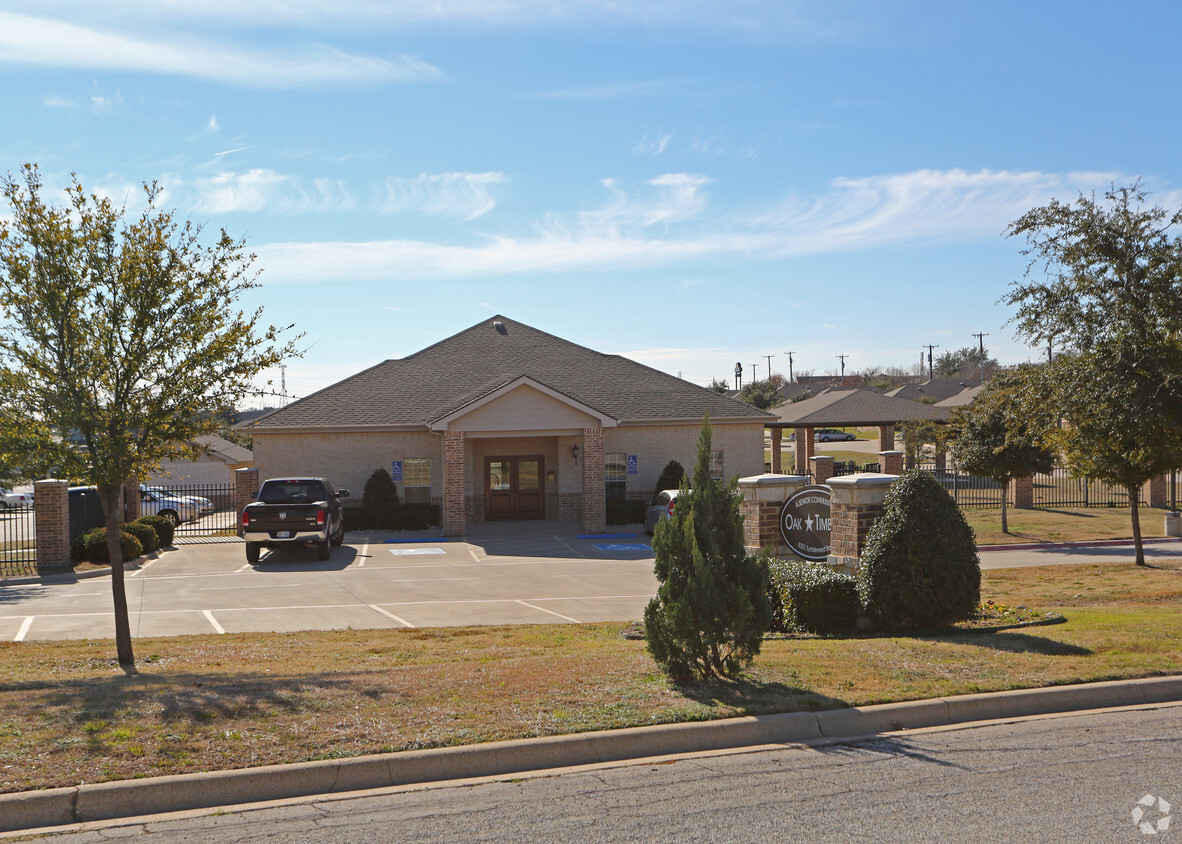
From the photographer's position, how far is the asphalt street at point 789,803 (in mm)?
5586

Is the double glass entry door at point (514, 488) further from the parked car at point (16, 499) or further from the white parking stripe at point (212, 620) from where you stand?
the parked car at point (16, 499)

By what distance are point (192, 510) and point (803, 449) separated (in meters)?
32.2

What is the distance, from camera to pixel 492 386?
30078 mm

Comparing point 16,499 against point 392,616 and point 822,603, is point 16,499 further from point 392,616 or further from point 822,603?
point 822,603

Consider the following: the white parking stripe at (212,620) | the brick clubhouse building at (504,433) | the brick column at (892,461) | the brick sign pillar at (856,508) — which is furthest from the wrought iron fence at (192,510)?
the brick sign pillar at (856,508)

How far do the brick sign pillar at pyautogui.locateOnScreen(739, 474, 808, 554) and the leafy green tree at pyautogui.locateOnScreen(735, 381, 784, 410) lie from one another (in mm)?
67156

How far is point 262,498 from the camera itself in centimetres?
2417

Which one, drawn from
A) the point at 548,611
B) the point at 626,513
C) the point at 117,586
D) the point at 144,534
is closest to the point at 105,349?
the point at 117,586

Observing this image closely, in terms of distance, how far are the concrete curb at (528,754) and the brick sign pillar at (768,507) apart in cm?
575

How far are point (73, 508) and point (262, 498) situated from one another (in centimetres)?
426

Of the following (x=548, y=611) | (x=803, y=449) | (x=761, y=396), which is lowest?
(x=548, y=611)

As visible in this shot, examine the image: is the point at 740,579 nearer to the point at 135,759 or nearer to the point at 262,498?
the point at 135,759

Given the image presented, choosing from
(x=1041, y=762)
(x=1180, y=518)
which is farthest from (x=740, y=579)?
(x=1180, y=518)

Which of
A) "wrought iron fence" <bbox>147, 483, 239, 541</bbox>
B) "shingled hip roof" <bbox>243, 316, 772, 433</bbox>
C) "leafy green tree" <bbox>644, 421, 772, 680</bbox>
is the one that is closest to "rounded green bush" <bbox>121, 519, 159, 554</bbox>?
"wrought iron fence" <bbox>147, 483, 239, 541</bbox>
